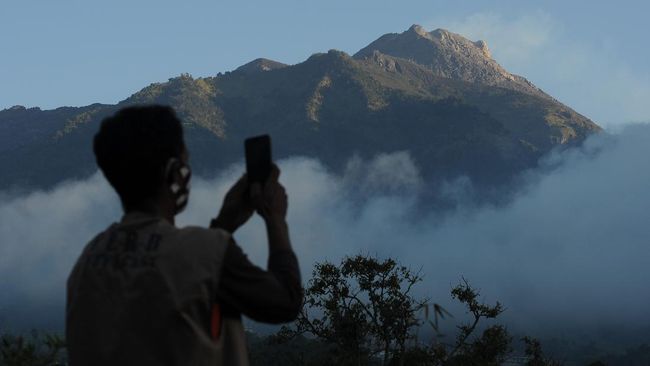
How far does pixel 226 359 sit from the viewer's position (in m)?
3.35

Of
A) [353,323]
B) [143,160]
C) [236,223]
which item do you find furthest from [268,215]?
[353,323]

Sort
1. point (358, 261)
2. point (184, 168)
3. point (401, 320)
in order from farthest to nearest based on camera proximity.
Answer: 1. point (358, 261)
2. point (401, 320)
3. point (184, 168)

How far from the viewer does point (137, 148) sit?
338 centimetres

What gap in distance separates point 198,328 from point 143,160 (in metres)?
0.63

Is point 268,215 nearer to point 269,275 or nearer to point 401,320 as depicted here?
point 269,275

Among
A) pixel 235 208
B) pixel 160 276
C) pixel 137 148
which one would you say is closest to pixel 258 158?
pixel 235 208

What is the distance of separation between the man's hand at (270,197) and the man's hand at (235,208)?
7 centimetres

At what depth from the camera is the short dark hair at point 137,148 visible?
11.1ft

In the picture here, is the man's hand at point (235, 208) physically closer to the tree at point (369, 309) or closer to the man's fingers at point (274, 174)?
the man's fingers at point (274, 174)

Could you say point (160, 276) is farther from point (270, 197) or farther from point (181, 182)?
point (270, 197)

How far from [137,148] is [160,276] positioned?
0.47 m

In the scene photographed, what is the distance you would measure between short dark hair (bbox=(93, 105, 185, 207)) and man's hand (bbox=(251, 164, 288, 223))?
1.13 ft

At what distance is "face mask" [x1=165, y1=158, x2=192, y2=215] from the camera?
3436 mm

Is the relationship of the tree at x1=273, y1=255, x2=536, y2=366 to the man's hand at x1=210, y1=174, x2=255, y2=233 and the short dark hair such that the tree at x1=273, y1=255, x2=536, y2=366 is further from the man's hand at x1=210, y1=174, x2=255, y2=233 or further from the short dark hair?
the short dark hair
